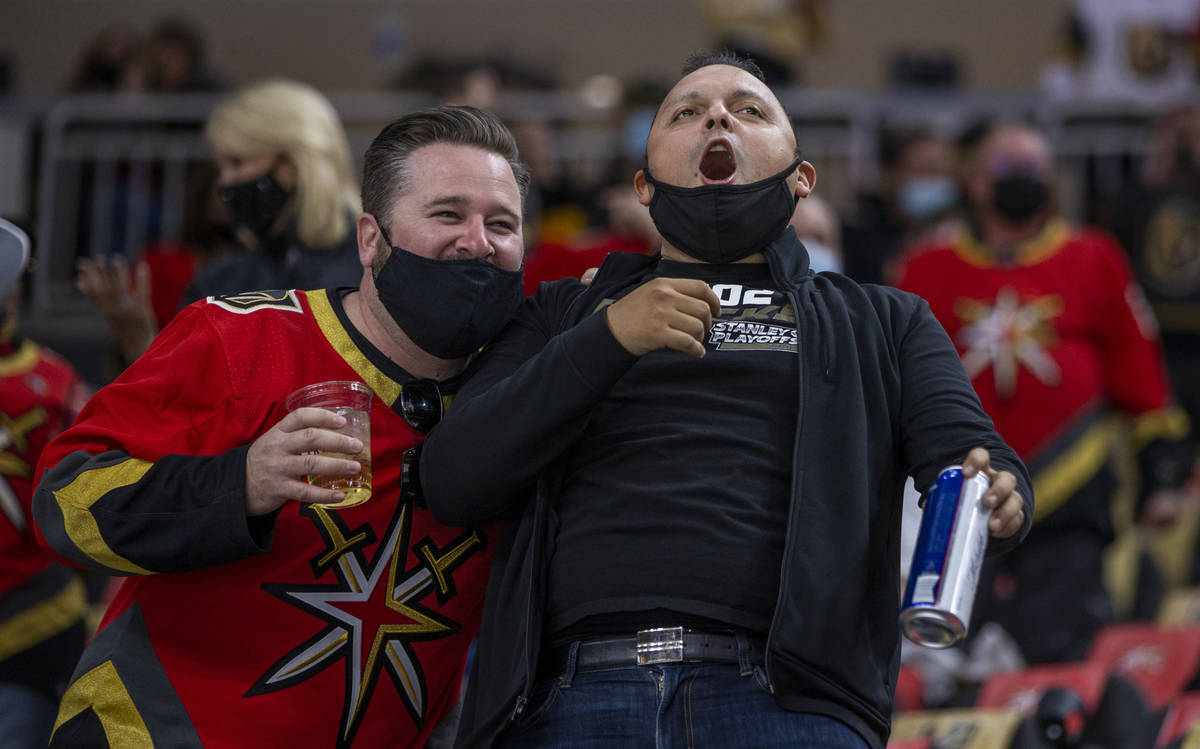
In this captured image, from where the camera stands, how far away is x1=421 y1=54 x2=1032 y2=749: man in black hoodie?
2.57 metres

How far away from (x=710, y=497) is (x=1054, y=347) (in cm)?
348

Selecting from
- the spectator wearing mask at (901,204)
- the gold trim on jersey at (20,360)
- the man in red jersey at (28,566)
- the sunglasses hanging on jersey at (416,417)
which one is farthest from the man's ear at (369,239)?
the spectator wearing mask at (901,204)

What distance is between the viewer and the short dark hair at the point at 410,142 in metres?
3.14

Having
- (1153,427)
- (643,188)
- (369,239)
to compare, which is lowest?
(1153,427)

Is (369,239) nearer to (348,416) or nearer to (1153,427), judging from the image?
(348,416)

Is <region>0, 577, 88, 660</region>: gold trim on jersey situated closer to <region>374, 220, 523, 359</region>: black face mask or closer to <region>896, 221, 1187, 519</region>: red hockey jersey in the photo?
<region>374, 220, 523, 359</region>: black face mask

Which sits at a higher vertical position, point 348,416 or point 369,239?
point 369,239

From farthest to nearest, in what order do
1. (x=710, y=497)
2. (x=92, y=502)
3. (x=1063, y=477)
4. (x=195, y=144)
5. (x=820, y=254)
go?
(x=195, y=144) < (x=1063, y=477) < (x=820, y=254) < (x=92, y=502) < (x=710, y=497)

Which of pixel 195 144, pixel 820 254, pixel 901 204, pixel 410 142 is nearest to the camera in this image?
pixel 410 142

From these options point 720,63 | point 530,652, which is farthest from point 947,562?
point 720,63

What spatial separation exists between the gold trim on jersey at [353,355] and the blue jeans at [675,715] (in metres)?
0.72

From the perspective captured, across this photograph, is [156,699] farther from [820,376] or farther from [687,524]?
[820,376]

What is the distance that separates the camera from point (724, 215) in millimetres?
2928

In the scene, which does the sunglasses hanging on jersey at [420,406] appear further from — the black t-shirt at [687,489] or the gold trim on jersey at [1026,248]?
the gold trim on jersey at [1026,248]
